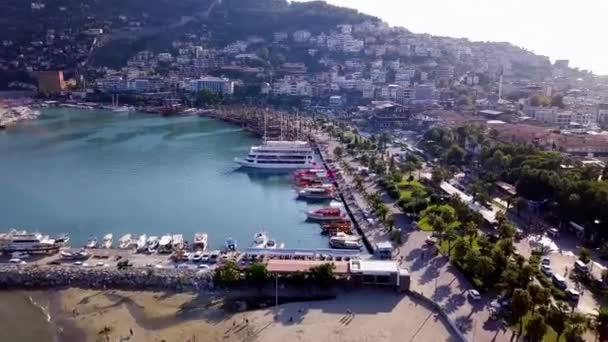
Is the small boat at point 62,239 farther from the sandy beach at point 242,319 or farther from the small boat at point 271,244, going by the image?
the small boat at point 271,244

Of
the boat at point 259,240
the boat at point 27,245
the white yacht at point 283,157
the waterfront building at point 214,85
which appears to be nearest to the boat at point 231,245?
the boat at point 259,240

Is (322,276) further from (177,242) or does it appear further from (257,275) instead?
(177,242)

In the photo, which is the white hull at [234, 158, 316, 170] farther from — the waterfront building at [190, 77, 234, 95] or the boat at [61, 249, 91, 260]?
the waterfront building at [190, 77, 234, 95]

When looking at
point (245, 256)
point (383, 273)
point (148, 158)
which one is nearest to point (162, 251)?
point (245, 256)

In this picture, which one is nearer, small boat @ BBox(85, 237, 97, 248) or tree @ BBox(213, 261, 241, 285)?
tree @ BBox(213, 261, 241, 285)

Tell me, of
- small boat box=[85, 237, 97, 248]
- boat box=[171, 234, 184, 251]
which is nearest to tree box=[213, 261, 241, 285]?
boat box=[171, 234, 184, 251]

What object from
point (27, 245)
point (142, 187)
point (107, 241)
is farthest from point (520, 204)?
point (142, 187)
